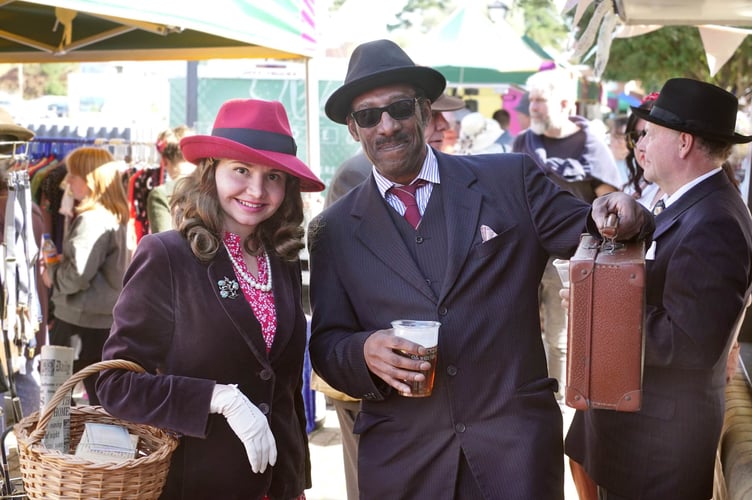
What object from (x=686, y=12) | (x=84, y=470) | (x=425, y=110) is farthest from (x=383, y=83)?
(x=686, y=12)

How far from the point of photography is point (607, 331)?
2.17 meters

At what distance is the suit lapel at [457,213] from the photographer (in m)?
2.65

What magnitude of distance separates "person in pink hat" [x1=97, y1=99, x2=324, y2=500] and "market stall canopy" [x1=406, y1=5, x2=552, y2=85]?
11.4 m

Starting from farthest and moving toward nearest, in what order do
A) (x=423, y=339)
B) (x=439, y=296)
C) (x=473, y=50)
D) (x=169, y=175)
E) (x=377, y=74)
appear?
1. (x=473, y=50)
2. (x=169, y=175)
3. (x=377, y=74)
4. (x=439, y=296)
5. (x=423, y=339)

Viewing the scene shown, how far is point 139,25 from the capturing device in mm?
6180

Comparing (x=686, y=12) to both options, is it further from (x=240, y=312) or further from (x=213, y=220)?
(x=240, y=312)

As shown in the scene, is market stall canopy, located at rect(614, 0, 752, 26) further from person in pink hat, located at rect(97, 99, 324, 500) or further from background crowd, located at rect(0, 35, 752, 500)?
person in pink hat, located at rect(97, 99, 324, 500)

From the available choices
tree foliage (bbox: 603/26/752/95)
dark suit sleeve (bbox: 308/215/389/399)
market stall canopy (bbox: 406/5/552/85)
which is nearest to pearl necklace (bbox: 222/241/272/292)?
dark suit sleeve (bbox: 308/215/389/399)

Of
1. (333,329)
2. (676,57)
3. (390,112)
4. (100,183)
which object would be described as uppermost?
(676,57)

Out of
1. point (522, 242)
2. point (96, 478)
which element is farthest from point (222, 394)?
point (522, 242)

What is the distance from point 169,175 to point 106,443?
4896mm

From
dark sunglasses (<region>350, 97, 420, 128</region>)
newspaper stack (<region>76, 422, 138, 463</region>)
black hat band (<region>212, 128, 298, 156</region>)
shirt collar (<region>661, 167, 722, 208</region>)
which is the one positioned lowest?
newspaper stack (<region>76, 422, 138, 463</region>)

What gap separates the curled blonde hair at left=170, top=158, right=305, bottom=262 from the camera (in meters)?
2.69

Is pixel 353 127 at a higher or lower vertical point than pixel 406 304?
higher
